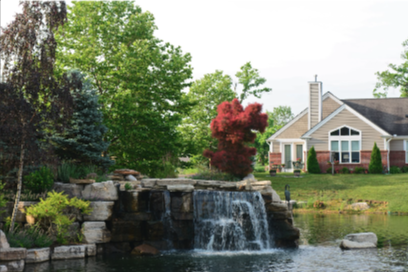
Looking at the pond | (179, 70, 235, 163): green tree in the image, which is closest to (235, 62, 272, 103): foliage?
(179, 70, 235, 163): green tree

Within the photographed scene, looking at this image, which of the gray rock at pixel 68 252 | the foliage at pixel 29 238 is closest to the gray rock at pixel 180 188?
the gray rock at pixel 68 252

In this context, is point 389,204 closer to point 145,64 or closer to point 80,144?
point 145,64

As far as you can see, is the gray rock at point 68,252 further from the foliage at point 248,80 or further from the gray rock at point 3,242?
the foliage at point 248,80

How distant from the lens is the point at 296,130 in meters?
37.8

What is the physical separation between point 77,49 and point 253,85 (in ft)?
70.4

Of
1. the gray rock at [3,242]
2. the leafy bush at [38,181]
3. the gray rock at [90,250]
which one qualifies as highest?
the leafy bush at [38,181]

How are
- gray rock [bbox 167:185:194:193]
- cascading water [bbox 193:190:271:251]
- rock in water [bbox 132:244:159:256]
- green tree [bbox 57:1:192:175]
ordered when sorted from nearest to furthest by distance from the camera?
rock in water [bbox 132:244:159:256]
cascading water [bbox 193:190:271:251]
gray rock [bbox 167:185:194:193]
green tree [bbox 57:1:192:175]

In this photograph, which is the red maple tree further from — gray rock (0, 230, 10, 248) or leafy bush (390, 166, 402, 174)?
leafy bush (390, 166, 402, 174)

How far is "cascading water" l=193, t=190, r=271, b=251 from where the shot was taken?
15.7m

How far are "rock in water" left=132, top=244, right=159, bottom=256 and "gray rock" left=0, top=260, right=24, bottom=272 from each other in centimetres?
362

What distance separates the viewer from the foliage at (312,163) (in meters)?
34.4

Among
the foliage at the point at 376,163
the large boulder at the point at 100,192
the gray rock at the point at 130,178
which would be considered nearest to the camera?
the large boulder at the point at 100,192

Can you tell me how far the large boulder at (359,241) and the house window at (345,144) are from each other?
19.5 meters

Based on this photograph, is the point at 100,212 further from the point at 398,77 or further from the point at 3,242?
the point at 398,77
